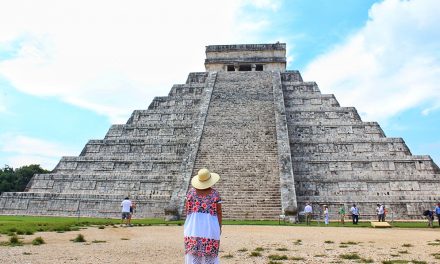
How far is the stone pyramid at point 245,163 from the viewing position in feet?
49.9

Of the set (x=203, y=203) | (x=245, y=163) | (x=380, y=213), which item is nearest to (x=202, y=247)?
(x=203, y=203)

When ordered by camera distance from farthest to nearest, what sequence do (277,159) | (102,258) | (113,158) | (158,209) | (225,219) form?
(113,158)
(277,159)
(158,209)
(225,219)
(102,258)

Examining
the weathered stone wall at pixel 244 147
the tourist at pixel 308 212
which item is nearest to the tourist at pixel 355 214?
the tourist at pixel 308 212

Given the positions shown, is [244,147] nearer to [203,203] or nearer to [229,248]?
[229,248]

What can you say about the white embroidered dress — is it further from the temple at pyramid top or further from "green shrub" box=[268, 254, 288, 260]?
the temple at pyramid top

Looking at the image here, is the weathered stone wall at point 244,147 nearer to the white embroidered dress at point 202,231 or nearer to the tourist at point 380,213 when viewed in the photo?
the tourist at point 380,213

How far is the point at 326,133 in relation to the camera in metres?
19.4

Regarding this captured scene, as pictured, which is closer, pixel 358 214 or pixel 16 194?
pixel 358 214

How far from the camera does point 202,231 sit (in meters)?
4.38

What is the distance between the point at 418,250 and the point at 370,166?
33.2 ft

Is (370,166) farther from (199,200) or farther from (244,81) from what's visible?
(199,200)

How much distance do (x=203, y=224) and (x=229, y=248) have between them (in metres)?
3.29

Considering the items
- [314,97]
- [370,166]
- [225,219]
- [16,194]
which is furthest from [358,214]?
[16,194]

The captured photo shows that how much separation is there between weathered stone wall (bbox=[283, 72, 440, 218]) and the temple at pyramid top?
8.74 meters
